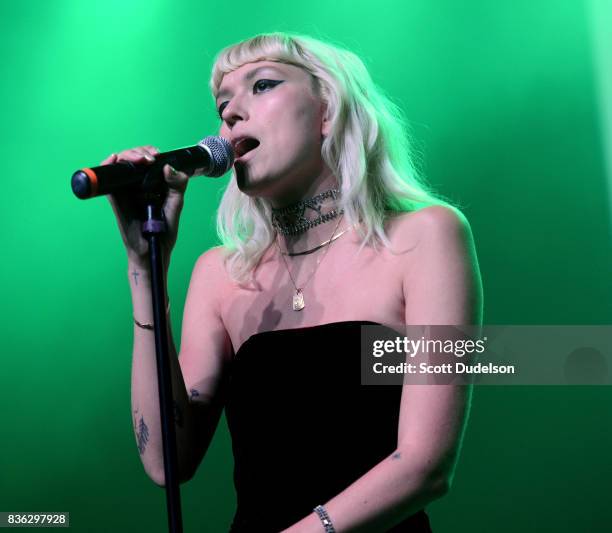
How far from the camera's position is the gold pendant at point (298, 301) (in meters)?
1.71

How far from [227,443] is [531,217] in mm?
1086

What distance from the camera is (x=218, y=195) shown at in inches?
99.9

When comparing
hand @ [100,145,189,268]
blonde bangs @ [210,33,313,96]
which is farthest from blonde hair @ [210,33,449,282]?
hand @ [100,145,189,268]

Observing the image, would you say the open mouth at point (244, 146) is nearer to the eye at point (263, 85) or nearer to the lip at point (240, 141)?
the lip at point (240, 141)

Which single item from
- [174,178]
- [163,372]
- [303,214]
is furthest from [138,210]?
[303,214]

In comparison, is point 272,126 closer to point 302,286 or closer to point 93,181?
point 302,286

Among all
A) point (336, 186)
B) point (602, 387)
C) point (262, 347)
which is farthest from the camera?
point (602, 387)

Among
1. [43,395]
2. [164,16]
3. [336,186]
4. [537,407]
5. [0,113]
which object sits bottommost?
[537,407]

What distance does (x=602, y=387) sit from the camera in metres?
2.28

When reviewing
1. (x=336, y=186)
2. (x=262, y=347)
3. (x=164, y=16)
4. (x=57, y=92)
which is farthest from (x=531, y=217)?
(x=57, y=92)

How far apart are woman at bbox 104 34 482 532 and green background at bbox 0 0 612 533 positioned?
61 centimetres

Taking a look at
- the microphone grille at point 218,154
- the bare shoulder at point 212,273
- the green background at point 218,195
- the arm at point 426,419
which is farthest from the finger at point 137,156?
the green background at point 218,195

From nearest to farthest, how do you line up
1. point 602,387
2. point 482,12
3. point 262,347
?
point 262,347 → point 602,387 → point 482,12

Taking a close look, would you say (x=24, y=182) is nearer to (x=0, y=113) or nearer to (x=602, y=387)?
(x=0, y=113)
